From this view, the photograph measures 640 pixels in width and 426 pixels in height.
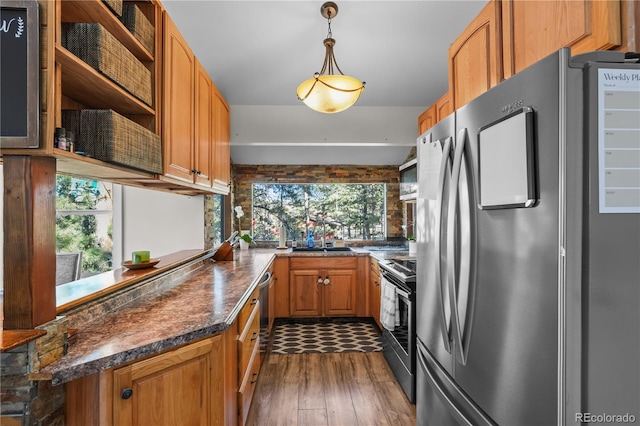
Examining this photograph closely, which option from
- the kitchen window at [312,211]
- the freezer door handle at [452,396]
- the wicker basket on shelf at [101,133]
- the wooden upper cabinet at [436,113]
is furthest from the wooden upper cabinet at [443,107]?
the wicker basket on shelf at [101,133]

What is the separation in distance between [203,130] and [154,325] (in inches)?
67.0

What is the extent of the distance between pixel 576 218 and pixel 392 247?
360cm

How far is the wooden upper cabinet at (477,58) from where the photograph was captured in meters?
1.41

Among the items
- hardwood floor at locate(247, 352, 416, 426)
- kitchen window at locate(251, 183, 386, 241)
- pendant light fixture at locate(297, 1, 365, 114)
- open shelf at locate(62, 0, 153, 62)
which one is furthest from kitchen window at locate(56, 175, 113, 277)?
pendant light fixture at locate(297, 1, 365, 114)

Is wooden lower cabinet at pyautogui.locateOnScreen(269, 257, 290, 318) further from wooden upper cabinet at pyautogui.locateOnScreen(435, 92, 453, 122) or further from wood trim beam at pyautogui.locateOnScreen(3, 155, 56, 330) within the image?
wood trim beam at pyautogui.locateOnScreen(3, 155, 56, 330)

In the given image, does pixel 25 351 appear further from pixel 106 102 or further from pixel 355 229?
pixel 355 229

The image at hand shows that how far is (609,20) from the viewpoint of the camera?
2.96ft

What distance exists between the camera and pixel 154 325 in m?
1.29

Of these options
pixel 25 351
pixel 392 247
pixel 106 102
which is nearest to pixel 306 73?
pixel 106 102

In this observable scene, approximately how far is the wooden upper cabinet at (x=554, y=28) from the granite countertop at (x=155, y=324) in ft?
4.97

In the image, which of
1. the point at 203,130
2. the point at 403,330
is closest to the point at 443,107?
the point at 403,330

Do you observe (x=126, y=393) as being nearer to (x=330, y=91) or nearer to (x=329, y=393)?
(x=329, y=393)

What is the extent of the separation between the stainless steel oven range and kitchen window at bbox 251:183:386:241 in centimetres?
181

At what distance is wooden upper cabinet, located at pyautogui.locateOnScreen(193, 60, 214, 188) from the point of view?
2.41 metres
